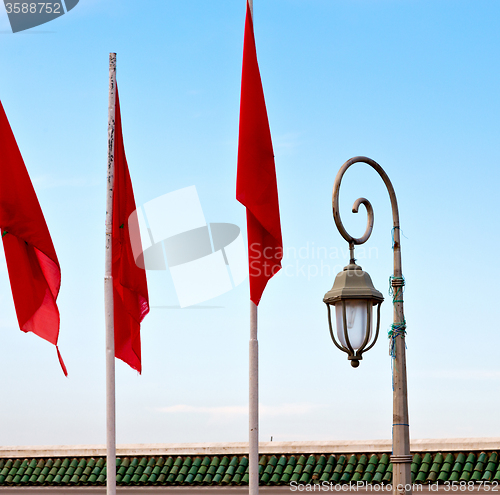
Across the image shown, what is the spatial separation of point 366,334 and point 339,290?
20.6 inches

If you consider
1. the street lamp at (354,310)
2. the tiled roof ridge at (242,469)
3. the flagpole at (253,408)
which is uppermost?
the street lamp at (354,310)

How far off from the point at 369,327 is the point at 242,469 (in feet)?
32.1

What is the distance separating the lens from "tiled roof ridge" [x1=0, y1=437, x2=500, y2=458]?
15594 millimetres

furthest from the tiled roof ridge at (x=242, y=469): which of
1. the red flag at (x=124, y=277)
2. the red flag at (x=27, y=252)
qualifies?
the red flag at (x=27, y=252)

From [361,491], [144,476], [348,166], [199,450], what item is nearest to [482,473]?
[361,491]

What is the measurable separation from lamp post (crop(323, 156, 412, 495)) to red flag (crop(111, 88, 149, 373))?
19.9ft

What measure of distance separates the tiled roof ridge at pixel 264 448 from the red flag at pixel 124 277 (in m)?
4.46

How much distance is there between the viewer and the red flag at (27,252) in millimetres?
13156

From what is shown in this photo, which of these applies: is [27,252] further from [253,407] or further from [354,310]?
[354,310]

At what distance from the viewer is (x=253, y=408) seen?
1064 centimetres

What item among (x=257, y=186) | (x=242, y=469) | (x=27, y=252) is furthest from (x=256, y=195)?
(x=242, y=469)

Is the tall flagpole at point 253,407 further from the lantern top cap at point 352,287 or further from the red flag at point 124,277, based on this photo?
Answer: the red flag at point 124,277

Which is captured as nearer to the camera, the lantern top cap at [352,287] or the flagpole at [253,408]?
the lantern top cap at [352,287]

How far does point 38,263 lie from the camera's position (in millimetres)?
13414
